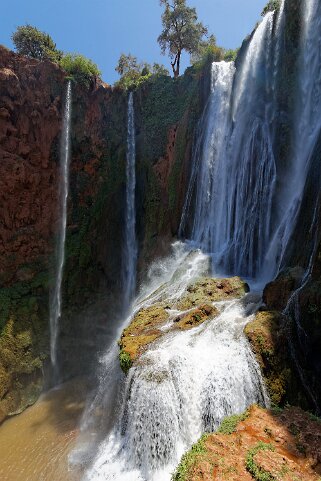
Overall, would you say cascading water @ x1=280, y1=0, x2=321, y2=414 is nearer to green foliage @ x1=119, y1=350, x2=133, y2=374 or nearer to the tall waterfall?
the tall waterfall

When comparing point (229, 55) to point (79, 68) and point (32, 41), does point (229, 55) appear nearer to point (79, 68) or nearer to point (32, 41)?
point (79, 68)

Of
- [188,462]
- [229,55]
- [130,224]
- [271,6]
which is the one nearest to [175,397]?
[188,462]

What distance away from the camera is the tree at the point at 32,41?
2794 cm

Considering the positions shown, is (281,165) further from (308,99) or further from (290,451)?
(290,451)

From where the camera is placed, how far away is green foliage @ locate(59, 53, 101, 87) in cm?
2184

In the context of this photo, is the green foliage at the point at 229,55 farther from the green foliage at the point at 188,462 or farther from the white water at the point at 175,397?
the green foliage at the point at 188,462

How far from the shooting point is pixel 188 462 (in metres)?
5.38

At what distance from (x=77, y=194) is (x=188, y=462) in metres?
18.5

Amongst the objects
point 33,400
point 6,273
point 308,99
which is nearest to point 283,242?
point 308,99

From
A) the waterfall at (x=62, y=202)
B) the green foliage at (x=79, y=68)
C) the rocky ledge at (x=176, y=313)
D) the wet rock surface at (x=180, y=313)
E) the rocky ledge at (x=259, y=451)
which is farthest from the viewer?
the green foliage at (x=79, y=68)

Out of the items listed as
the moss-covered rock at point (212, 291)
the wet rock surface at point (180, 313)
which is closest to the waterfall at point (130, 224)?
the wet rock surface at point (180, 313)

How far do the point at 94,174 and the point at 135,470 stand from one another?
17.5m

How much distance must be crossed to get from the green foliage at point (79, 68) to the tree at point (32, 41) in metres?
7.06

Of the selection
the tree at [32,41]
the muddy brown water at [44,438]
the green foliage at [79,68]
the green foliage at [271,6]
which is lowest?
the muddy brown water at [44,438]
